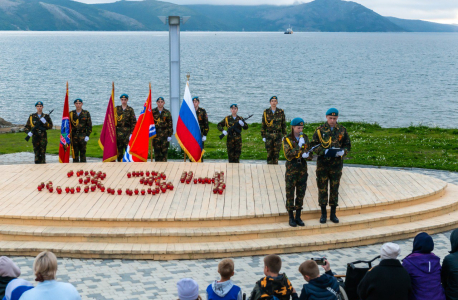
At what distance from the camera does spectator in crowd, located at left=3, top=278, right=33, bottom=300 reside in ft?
18.0

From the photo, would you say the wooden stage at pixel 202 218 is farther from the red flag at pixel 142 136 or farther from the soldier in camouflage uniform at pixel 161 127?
the soldier in camouflage uniform at pixel 161 127

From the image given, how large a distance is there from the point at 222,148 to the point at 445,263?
13.6 metres

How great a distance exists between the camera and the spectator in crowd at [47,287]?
5.05m

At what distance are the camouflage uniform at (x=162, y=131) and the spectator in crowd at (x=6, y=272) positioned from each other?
9.65 meters

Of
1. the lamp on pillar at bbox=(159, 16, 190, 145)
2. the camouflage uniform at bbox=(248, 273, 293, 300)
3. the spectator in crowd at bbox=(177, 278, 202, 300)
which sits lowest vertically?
the camouflage uniform at bbox=(248, 273, 293, 300)

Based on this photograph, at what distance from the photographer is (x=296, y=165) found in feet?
33.7

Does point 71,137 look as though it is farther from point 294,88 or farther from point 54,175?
point 294,88

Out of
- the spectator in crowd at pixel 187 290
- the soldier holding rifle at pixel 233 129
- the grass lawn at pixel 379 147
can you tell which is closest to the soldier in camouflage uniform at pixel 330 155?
the soldier holding rifle at pixel 233 129

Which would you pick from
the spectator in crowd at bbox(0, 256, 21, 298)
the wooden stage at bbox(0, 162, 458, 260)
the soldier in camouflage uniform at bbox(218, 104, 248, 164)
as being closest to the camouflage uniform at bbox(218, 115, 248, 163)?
the soldier in camouflage uniform at bbox(218, 104, 248, 164)

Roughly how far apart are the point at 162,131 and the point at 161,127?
5.0 inches

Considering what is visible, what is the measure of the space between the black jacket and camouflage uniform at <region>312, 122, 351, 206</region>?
164 inches

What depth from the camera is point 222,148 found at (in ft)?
65.0

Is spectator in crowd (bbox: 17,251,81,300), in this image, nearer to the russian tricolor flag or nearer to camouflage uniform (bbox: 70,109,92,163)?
the russian tricolor flag

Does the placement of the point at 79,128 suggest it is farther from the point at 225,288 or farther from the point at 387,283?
the point at 387,283
